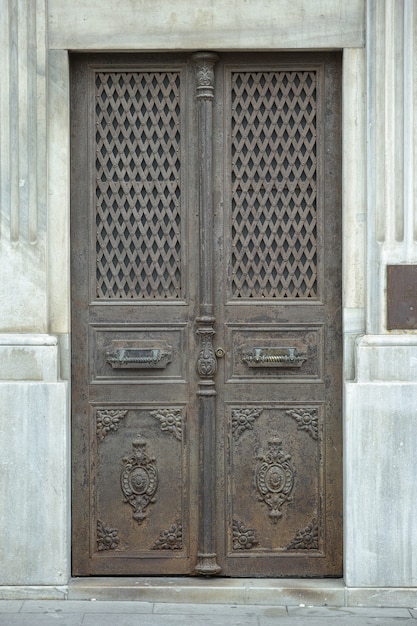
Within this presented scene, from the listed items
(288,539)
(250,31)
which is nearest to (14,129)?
(250,31)

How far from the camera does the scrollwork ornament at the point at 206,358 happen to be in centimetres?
846

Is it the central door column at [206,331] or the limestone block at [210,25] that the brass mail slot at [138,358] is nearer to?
the central door column at [206,331]

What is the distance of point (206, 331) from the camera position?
8.45m

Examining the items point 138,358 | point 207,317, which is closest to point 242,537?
point 138,358

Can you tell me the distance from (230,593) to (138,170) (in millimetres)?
3051

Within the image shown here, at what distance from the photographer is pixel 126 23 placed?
27.3 feet

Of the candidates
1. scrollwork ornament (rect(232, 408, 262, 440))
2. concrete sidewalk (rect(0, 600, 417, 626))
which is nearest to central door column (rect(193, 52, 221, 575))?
scrollwork ornament (rect(232, 408, 262, 440))

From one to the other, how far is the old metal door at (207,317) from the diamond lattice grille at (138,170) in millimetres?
11

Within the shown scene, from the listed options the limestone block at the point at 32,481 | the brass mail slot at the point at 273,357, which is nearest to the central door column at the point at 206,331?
the brass mail slot at the point at 273,357

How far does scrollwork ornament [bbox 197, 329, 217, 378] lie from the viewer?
27.8ft

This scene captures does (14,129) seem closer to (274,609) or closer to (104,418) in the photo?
(104,418)

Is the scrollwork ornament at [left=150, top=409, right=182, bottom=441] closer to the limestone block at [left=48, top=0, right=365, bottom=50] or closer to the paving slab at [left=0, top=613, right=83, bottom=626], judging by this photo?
the paving slab at [left=0, top=613, right=83, bottom=626]

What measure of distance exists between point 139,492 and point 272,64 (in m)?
3.20

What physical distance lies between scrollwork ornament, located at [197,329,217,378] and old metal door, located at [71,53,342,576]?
0.04ft
